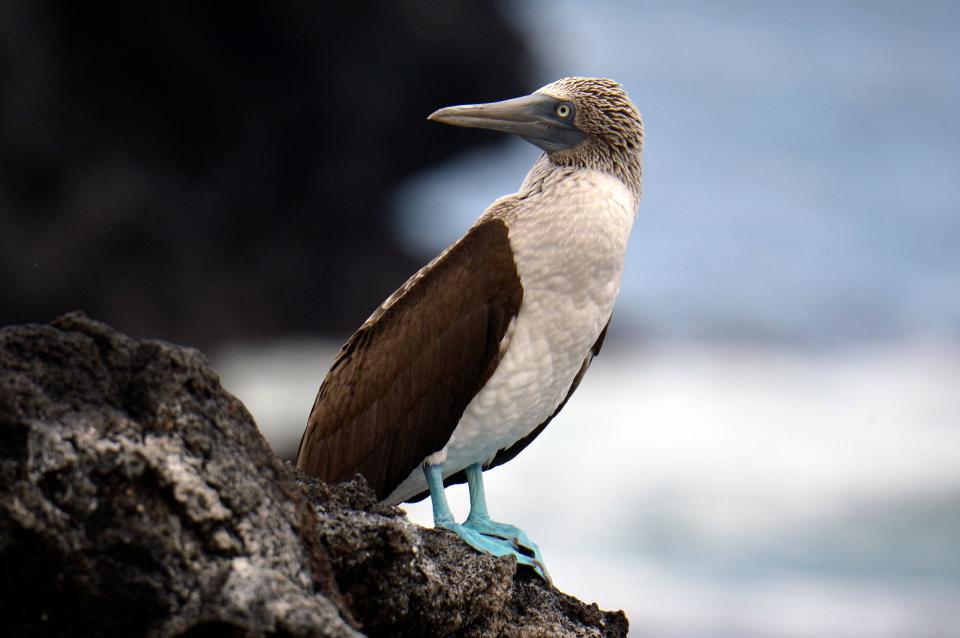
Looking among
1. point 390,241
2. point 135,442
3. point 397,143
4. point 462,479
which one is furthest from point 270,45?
point 135,442

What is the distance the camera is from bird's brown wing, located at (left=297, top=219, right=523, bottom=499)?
4039 millimetres

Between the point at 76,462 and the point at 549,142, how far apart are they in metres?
2.54

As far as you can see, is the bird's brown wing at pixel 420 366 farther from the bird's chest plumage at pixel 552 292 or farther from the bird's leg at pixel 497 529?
the bird's leg at pixel 497 529

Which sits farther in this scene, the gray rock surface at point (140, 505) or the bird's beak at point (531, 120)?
the bird's beak at point (531, 120)

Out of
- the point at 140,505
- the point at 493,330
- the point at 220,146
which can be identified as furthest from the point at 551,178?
the point at 220,146

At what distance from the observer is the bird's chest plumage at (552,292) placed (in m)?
4.04

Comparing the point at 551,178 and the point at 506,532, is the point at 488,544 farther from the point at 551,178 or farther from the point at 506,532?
the point at 551,178

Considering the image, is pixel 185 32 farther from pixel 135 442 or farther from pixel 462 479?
pixel 135 442

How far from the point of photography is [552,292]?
13.3ft

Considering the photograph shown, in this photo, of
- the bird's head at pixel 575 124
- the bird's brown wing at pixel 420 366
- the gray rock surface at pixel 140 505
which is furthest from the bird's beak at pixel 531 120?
the gray rock surface at pixel 140 505

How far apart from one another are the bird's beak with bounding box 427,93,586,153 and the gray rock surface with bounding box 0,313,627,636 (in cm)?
204

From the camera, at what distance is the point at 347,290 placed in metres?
19.6

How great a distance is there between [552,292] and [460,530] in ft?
2.83

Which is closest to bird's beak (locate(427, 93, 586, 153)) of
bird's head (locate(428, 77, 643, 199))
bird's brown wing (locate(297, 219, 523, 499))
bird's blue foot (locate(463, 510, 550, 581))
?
bird's head (locate(428, 77, 643, 199))
